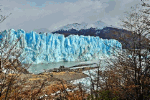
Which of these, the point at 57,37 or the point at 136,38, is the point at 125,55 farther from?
the point at 57,37

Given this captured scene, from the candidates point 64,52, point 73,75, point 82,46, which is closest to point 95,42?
point 82,46

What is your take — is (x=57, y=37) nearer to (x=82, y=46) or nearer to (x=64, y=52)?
(x=64, y=52)

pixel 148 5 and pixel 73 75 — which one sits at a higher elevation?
pixel 148 5

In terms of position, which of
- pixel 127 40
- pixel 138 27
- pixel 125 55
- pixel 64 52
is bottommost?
pixel 64 52

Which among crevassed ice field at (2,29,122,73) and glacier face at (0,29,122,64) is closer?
crevassed ice field at (2,29,122,73)

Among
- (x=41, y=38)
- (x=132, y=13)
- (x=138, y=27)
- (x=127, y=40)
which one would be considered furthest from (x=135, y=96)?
(x=41, y=38)

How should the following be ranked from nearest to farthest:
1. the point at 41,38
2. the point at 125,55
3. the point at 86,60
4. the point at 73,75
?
the point at 125,55 < the point at 73,75 < the point at 41,38 < the point at 86,60

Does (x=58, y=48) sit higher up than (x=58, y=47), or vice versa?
(x=58, y=47)

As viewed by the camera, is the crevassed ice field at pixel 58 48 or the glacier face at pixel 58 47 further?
the glacier face at pixel 58 47

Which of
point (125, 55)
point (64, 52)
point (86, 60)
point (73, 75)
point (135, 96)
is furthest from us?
point (86, 60)

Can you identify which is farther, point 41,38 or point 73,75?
point 41,38
